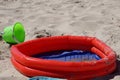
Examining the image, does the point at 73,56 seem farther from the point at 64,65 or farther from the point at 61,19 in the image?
the point at 61,19

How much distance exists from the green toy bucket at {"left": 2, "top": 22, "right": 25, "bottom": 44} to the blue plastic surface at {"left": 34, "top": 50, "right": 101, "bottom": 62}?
0.38m

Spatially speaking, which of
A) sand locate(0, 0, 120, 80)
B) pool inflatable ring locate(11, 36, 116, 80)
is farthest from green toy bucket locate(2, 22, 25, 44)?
pool inflatable ring locate(11, 36, 116, 80)

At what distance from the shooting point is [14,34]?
3.93 metres

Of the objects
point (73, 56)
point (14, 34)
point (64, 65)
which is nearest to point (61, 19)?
point (14, 34)

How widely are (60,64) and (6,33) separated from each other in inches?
44.7

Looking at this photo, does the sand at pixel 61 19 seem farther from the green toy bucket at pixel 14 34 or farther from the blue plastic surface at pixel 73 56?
the blue plastic surface at pixel 73 56

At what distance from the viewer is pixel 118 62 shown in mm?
3557

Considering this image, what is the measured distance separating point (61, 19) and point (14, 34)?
1.06 meters

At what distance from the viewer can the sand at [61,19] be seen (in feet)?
13.1

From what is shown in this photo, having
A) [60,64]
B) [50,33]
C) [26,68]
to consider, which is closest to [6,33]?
[50,33]

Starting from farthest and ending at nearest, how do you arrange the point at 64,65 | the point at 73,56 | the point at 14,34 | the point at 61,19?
the point at 61,19, the point at 14,34, the point at 73,56, the point at 64,65

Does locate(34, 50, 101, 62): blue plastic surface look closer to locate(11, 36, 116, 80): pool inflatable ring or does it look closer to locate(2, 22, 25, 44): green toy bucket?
locate(11, 36, 116, 80): pool inflatable ring

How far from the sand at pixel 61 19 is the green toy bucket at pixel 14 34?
11cm

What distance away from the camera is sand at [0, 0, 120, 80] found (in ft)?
13.1
